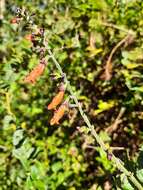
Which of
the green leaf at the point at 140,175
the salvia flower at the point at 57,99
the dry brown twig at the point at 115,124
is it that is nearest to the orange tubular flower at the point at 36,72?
the salvia flower at the point at 57,99

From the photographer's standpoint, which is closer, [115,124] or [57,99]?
[57,99]

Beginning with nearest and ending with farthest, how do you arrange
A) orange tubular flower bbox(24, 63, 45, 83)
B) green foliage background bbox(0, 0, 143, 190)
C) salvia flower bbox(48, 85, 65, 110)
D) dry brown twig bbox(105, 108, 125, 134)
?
1. salvia flower bbox(48, 85, 65, 110)
2. orange tubular flower bbox(24, 63, 45, 83)
3. green foliage background bbox(0, 0, 143, 190)
4. dry brown twig bbox(105, 108, 125, 134)

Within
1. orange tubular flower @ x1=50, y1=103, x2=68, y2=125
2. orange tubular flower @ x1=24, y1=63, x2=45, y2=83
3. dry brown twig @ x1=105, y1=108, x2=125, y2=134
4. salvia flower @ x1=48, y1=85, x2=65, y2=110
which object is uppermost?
orange tubular flower @ x1=24, y1=63, x2=45, y2=83

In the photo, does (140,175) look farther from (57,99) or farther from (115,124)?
(115,124)

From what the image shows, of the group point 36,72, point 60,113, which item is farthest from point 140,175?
point 36,72

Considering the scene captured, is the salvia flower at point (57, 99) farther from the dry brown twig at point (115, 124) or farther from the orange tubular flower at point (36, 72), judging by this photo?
the dry brown twig at point (115, 124)

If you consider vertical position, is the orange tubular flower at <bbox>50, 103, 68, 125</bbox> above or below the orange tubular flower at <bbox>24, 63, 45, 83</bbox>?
below

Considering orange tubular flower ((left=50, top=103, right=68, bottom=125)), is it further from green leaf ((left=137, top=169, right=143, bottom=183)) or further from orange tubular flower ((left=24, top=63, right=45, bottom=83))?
green leaf ((left=137, top=169, right=143, bottom=183))

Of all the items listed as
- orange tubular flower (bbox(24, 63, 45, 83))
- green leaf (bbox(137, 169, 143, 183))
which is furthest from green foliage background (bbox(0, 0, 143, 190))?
green leaf (bbox(137, 169, 143, 183))

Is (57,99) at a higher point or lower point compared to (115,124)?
higher
